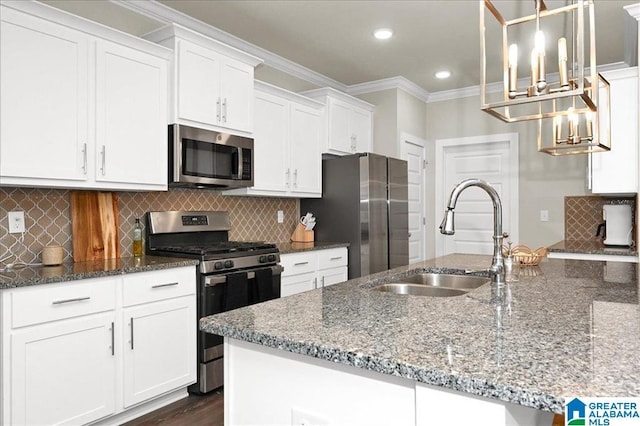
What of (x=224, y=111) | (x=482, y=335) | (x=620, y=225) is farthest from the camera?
(x=620, y=225)

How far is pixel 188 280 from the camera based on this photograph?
110 inches

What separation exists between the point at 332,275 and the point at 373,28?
209 cm

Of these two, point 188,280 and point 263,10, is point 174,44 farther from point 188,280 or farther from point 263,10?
point 188,280

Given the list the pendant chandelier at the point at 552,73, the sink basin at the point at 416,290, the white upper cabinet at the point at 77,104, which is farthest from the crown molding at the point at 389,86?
the sink basin at the point at 416,290

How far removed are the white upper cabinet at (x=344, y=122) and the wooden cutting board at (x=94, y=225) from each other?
2.13 metres

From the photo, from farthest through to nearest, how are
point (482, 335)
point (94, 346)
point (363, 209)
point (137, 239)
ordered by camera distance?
1. point (363, 209)
2. point (137, 239)
3. point (94, 346)
4. point (482, 335)

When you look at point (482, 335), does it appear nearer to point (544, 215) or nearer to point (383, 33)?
point (383, 33)

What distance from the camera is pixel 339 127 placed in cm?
453

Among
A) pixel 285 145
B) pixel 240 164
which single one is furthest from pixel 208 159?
pixel 285 145

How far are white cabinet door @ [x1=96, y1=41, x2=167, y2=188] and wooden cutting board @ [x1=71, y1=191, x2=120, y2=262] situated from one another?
28cm

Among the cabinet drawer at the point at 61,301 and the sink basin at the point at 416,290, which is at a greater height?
the sink basin at the point at 416,290

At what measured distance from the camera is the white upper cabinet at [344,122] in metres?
4.40

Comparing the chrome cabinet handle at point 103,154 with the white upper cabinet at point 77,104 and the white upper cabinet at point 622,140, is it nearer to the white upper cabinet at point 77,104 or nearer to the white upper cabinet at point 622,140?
the white upper cabinet at point 77,104

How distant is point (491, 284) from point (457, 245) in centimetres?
378
